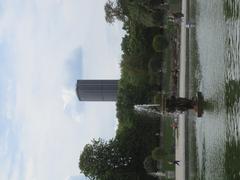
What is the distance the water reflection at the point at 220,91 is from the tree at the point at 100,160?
38.1m

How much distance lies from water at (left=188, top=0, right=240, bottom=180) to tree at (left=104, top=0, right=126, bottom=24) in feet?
120

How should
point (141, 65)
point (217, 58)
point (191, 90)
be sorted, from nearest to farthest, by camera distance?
point (217, 58) → point (191, 90) → point (141, 65)

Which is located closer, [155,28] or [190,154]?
[190,154]

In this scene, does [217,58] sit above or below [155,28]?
below

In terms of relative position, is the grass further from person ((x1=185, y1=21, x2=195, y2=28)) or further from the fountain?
the fountain

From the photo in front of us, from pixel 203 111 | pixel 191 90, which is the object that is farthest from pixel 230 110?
pixel 191 90

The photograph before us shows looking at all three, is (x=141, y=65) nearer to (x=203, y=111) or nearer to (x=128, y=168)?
(x=128, y=168)

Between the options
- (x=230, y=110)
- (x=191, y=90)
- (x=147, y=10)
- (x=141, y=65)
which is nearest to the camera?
(x=230, y=110)

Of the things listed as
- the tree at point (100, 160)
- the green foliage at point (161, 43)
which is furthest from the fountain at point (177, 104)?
the tree at point (100, 160)

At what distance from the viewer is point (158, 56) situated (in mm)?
73125

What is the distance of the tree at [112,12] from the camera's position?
7556 cm

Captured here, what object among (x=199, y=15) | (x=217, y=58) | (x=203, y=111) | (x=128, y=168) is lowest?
(x=128, y=168)

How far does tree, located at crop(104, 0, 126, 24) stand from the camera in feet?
248

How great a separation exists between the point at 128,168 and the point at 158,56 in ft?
44.7
